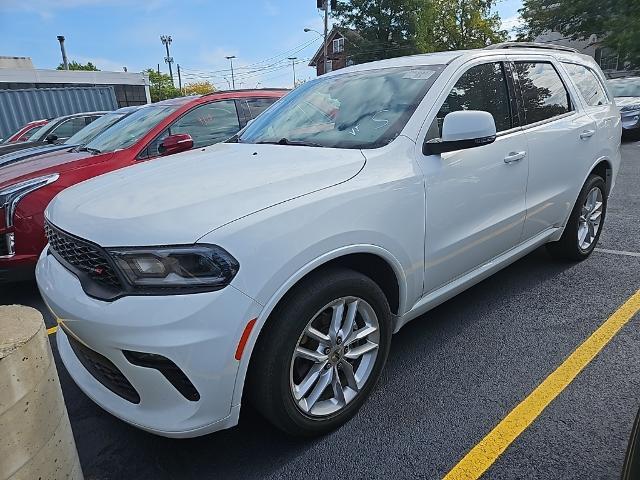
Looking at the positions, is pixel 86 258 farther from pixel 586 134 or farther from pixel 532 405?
pixel 586 134

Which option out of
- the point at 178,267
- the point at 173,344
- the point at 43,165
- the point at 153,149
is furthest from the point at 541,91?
the point at 43,165

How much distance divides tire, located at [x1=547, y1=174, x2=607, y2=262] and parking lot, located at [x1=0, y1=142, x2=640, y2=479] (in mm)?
641

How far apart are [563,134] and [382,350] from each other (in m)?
2.21

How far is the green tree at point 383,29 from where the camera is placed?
3541cm

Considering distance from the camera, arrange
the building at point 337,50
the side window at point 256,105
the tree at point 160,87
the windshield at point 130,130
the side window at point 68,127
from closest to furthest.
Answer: the windshield at point 130,130 < the side window at point 256,105 < the side window at point 68,127 < the building at point 337,50 < the tree at point 160,87

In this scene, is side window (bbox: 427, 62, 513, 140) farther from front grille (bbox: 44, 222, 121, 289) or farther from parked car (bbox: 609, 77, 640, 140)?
parked car (bbox: 609, 77, 640, 140)

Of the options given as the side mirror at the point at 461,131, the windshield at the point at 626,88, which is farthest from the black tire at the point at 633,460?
the windshield at the point at 626,88

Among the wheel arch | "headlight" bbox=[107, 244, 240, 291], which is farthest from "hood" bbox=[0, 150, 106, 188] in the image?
the wheel arch

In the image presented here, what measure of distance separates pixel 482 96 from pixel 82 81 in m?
32.2

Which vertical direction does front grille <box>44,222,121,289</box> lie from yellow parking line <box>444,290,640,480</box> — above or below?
above

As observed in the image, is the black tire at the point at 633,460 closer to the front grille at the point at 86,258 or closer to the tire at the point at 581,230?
the front grille at the point at 86,258

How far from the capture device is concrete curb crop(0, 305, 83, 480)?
4.35 ft

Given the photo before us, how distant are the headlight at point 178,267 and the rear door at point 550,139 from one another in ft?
7.39

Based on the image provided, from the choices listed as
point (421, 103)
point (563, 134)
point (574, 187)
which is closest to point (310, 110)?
point (421, 103)
